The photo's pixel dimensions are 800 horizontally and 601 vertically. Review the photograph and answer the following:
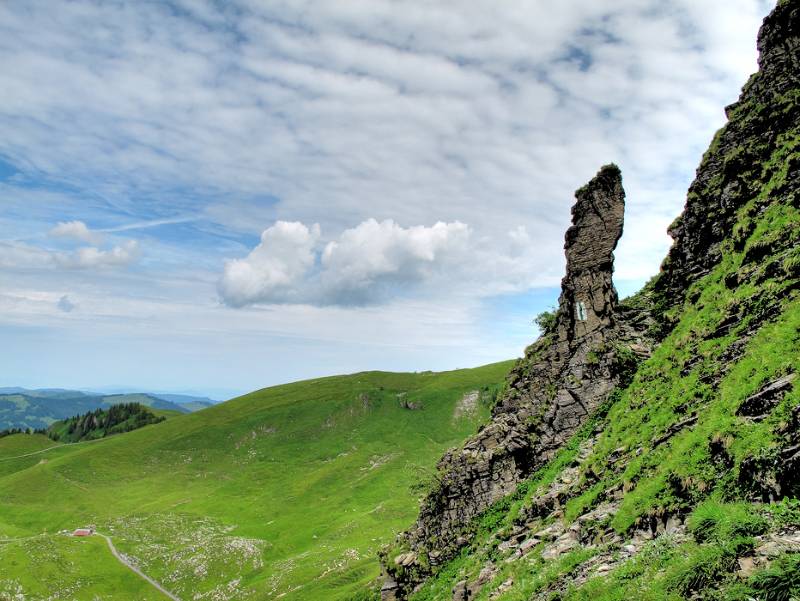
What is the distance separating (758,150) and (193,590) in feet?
435

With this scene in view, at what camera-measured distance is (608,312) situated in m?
48.5

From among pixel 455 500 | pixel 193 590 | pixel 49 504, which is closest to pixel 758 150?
pixel 455 500

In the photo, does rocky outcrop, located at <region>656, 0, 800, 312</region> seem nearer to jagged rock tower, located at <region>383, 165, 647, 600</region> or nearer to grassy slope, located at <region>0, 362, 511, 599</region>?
jagged rock tower, located at <region>383, 165, 647, 600</region>

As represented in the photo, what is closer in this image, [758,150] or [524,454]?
[758,150]

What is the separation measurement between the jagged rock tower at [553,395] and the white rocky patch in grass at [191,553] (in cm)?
7345

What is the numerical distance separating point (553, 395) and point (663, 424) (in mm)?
18534

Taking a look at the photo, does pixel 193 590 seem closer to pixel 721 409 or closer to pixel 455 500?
pixel 455 500

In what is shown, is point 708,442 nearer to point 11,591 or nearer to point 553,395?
point 553,395

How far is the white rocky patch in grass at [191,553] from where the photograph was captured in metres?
111

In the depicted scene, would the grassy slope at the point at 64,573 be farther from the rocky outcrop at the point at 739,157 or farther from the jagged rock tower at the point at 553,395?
the rocky outcrop at the point at 739,157

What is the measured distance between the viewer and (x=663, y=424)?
3041 cm

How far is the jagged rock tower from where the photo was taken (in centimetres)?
4588

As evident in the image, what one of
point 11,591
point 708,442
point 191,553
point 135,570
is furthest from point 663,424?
point 135,570

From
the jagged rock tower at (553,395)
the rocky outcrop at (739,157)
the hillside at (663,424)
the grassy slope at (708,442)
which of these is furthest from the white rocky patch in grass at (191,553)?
the rocky outcrop at (739,157)
